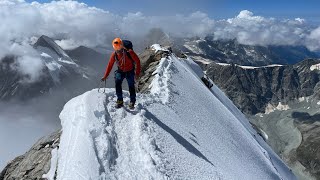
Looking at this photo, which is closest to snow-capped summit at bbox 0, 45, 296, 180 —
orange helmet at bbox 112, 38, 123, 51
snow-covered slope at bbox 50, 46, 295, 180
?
snow-covered slope at bbox 50, 46, 295, 180

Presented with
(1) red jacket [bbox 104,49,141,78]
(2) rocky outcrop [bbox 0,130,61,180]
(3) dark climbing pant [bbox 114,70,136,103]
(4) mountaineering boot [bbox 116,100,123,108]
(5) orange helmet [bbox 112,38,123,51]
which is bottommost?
(2) rocky outcrop [bbox 0,130,61,180]

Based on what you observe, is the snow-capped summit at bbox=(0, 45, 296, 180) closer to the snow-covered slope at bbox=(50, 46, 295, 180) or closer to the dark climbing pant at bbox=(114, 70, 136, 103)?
the snow-covered slope at bbox=(50, 46, 295, 180)

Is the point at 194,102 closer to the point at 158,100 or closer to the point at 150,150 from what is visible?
the point at 158,100

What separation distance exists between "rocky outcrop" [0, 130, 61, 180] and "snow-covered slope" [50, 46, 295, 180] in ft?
3.20

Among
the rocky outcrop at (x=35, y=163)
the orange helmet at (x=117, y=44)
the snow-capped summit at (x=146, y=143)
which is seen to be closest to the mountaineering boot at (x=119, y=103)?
the snow-capped summit at (x=146, y=143)

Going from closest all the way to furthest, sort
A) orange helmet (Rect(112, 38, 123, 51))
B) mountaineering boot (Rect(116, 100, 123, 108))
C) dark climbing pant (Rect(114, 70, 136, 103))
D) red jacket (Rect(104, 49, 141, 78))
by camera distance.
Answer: orange helmet (Rect(112, 38, 123, 51)), red jacket (Rect(104, 49, 141, 78)), dark climbing pant (Rect(114, 70, 136, 103)), mountaineering boot (Rect(116, 100, 123, 108))

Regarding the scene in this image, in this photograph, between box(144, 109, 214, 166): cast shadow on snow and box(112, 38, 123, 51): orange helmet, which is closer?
box(112, 38, 123, 51): orange helmet

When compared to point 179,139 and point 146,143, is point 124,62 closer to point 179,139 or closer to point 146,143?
point 179,139

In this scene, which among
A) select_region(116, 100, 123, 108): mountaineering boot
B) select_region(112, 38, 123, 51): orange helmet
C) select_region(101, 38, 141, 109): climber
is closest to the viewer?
select_region(112, 38, 123, 51): orange helmet

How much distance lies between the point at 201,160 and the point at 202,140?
476cm

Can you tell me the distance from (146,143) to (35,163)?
6513 millimetres

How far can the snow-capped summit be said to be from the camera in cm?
2049

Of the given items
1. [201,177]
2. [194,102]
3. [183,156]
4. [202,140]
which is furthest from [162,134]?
[194,102]

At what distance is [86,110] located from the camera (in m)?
24.8
